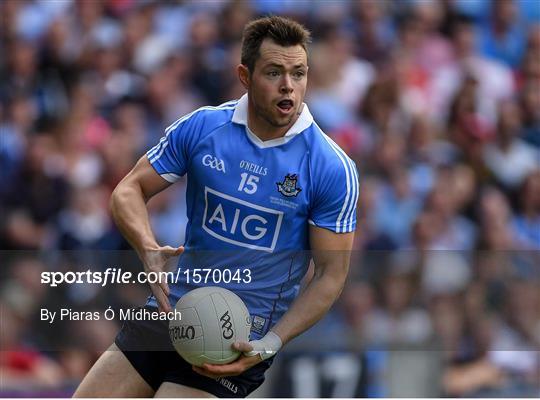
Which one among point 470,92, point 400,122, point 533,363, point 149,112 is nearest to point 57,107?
point 149,112

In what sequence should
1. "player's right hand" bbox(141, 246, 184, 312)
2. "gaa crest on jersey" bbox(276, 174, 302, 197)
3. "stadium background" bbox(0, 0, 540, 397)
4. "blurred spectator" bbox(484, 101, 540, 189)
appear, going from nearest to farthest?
"player's right hand" bbox(141, 246, 184, 312), "gaa crest on jersey" bbox(276, 174, 302, 197), "stadium background" bbox(0, 0, 540, 397), "blurred spectator" bbox(484, 101, 540, 189)

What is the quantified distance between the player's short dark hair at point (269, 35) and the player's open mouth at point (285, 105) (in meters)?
0.22

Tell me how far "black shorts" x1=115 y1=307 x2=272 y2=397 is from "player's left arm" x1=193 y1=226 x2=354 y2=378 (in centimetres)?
19

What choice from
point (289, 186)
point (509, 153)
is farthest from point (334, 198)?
point (509, 153)

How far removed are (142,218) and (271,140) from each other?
675mm

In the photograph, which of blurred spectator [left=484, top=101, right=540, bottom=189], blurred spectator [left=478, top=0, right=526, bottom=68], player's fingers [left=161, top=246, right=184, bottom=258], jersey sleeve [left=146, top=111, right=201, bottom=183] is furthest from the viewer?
blurred spectator [left=478, top=0, right=526, bottom=68]

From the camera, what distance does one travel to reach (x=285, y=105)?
547 centimetres

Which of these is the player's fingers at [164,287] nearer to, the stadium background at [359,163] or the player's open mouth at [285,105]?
the player's open mouth at [285,105]

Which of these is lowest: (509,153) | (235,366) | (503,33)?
(509,153)

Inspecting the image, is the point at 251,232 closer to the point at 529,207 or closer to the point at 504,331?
the point at 504,331

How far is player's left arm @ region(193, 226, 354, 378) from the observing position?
5.47 meters

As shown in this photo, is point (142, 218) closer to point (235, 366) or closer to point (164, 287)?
point (164, 287)

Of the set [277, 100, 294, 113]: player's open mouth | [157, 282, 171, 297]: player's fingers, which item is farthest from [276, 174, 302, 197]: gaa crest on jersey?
[157, 282, 171, 297]: player's fingers

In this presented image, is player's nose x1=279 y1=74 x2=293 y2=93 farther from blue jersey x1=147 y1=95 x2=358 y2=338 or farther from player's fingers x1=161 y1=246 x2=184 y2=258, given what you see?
player's fingers x1=161 y1=246 x2=184 y2=258
